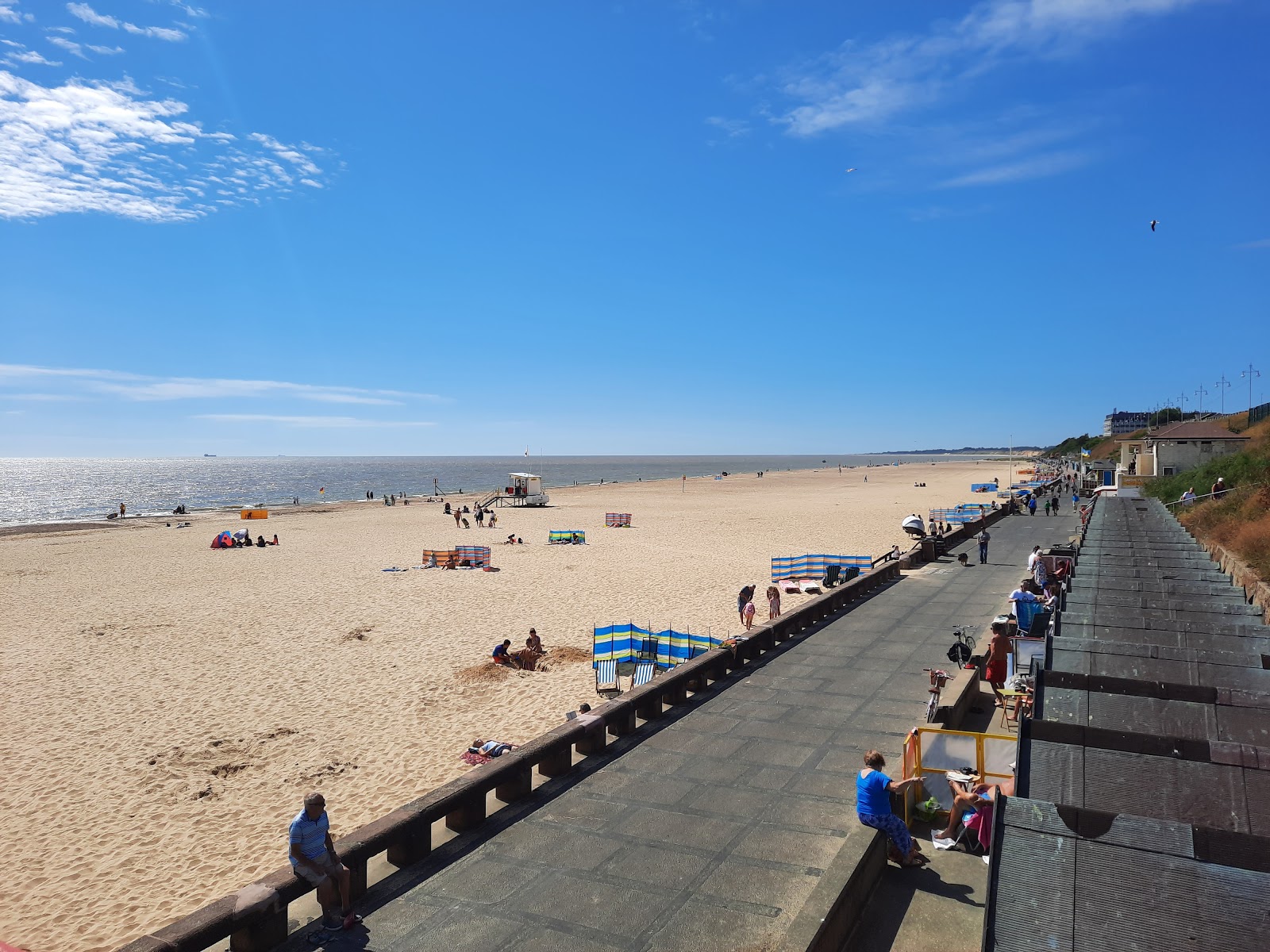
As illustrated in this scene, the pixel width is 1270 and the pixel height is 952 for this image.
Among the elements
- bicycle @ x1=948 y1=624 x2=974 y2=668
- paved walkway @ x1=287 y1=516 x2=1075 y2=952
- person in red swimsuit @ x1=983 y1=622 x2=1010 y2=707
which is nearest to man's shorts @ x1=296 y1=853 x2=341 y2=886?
paved walkway @ x1=287 y1=516 x2=1075 y2=952

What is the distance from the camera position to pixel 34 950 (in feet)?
26.6

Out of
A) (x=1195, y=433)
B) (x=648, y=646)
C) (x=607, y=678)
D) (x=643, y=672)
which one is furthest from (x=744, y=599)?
(x=1195, y=433)

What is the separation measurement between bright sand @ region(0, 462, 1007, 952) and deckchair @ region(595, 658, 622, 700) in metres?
0.30

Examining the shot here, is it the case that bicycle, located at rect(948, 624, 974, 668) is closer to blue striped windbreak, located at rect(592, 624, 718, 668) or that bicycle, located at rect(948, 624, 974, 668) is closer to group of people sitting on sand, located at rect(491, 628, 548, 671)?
blue striped windbreak, located at rect(592, 624, 718, 668)

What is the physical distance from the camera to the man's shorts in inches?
226

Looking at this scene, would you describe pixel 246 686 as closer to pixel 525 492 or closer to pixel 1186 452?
pixel 525 492

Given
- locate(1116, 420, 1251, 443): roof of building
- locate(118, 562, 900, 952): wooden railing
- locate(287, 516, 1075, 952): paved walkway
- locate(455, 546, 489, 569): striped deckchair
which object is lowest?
locate(455, 546, 489, 569): striped deckchair

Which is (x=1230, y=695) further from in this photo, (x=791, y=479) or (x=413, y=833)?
(x=791, y=479)

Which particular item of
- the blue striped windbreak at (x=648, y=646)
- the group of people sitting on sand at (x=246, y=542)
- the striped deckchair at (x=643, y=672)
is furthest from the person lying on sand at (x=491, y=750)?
the group of people sitting on sand at (x=246, y=542)

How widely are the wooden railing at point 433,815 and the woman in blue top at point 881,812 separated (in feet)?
A: 10.7

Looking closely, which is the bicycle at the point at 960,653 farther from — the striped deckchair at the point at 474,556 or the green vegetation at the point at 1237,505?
the striped deckchair at the point at 474,556

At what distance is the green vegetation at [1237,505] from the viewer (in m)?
20.3

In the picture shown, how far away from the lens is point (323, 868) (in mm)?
5746

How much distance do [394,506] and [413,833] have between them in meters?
72.9
